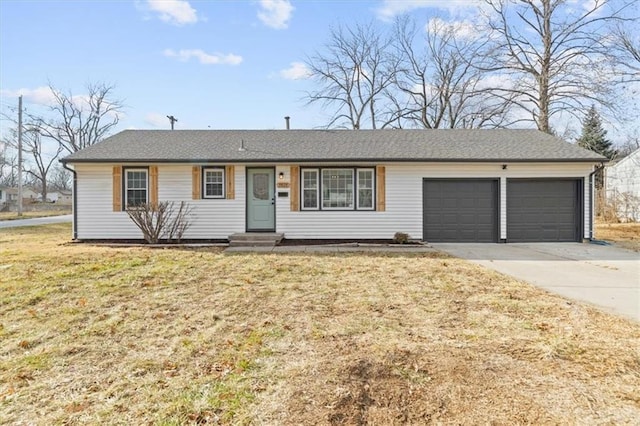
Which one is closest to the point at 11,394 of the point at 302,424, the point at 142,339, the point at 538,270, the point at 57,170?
the point at 142,339

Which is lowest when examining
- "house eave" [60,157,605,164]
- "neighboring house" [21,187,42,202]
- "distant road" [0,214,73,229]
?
"distant road" [0,214,73,229]

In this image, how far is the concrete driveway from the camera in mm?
5020

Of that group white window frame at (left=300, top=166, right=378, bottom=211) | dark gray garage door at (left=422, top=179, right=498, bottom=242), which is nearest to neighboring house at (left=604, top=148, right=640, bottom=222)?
dark gray garage door at (left=422, top=179, right=498, bottom=242)

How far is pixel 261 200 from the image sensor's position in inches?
432

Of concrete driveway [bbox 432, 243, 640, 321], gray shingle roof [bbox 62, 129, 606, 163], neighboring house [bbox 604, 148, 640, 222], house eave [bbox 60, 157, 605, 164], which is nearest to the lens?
concrete driveway [bbox 432, 243, 640, 321]

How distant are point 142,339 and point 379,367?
226 cm

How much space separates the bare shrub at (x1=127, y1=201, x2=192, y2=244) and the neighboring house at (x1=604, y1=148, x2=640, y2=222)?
65.4 feet

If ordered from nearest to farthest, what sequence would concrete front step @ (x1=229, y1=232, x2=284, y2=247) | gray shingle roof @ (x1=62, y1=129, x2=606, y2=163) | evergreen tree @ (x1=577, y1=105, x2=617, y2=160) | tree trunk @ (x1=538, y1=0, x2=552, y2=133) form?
1. concrete front step @ (x1=229, y1=232, x2=284, y2=247)
2. gray shingle roof @ (x1=62, y1=129, x2=606, y2=163)
3. tree trunk @ (x1=538, y1=0, x2=552, y2=133)
4. evergreen tree @ (x1=577, y1=105, x2=617, y2=160)

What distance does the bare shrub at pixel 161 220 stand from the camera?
10172mm

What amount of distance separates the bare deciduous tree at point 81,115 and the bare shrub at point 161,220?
3580 centimetres

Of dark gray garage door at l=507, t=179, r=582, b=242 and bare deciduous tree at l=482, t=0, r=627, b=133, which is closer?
dark gray garage door at l=507, t=179, r=582, b=242

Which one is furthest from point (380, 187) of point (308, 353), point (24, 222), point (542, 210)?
point (24, 222)

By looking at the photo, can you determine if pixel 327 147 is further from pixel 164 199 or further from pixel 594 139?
pixel 594 139

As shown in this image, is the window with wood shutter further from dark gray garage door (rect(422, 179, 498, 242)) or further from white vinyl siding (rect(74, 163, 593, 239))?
dark gray garage door (rect(422, 179, 498, 242))
